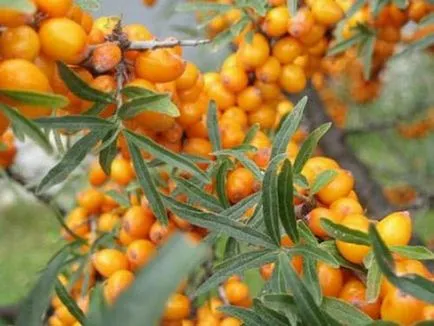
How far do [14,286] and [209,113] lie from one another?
1881mm

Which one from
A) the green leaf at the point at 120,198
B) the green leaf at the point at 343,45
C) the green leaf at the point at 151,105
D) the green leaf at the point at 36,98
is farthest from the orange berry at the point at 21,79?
the green leaf at the point at 343,45

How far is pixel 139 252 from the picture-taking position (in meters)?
0.90

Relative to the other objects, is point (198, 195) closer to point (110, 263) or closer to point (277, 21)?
point (110, 263)

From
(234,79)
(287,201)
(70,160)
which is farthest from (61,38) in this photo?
(234,79)

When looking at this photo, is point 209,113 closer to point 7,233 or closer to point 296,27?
point 296,27

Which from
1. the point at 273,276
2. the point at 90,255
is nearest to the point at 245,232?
the point at 273,276

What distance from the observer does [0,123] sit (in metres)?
0.64

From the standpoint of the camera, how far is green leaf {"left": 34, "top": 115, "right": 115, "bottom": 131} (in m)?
0.69

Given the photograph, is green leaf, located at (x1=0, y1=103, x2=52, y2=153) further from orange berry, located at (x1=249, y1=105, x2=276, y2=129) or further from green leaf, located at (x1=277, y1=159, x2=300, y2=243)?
orange berry, located at (x1=249, y1=105, x2=276, y2=129)

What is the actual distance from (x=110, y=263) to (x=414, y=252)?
1.22 ft

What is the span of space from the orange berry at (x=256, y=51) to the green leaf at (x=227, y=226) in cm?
37

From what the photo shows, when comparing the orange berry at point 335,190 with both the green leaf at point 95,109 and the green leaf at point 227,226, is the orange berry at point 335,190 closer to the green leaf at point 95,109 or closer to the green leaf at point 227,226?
the green leaf at point 227,226

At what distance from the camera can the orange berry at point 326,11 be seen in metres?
1.07

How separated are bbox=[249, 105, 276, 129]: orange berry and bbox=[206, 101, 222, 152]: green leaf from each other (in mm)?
195
